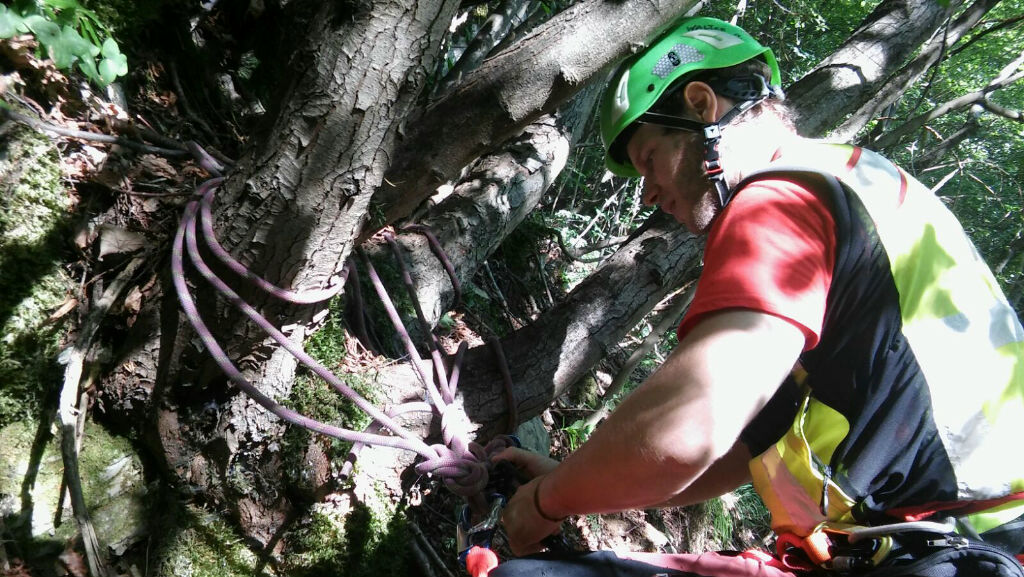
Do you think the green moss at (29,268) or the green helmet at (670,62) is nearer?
the green helmet at (670,62)

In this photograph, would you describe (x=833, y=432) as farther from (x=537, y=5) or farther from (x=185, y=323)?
(x=537, y=5)

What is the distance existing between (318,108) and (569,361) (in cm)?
138

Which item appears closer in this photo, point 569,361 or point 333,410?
point 333,410

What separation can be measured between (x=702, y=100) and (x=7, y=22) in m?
1.78

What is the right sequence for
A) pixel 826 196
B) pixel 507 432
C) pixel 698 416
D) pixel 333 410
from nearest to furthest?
pixel 698 416 → pixel 826 196 → pixel 333 410 → pixel 507 432

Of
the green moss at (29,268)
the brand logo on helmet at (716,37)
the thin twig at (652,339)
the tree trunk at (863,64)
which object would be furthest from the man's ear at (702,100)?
the thin twig at (652,339)

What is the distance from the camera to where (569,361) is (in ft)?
8.04

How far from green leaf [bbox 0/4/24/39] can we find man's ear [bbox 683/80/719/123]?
173 cm

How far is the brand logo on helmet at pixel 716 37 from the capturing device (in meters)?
1.72

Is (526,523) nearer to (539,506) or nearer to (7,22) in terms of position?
(539,506)

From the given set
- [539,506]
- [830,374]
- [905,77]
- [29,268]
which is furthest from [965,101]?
[29,268]

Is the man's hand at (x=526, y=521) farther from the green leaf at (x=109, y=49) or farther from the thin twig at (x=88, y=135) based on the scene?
the green leaf at (x=109, y=49)

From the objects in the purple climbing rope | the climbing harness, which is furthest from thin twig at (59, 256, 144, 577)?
the climbing harness

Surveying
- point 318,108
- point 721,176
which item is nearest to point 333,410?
point 318,108
